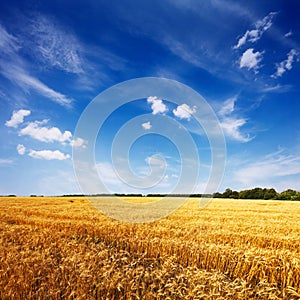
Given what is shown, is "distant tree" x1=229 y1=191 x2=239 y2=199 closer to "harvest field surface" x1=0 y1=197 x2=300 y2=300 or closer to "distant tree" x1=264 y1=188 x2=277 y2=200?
"distant tree" x1=264 y1=188 x2=277 y2=200

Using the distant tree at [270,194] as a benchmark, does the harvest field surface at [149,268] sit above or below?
below

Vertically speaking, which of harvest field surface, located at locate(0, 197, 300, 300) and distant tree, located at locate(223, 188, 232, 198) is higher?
distant tree, located at locate(223, 188, 232, 198)

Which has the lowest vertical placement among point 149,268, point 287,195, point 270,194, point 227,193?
point 149,268

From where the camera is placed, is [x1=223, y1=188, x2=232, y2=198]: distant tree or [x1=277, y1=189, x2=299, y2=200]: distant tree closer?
[x1=277, y1=189, x2=299, y2=200]: distant tree

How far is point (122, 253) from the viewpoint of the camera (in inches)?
293

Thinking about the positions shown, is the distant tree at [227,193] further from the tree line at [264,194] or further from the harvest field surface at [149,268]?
the harvest field surface at [149,268]

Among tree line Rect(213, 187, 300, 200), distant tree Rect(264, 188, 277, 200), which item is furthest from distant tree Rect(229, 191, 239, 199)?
distant tree Rect(264, 188, 277, 200)

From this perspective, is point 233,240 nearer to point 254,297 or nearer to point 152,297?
point 254,297

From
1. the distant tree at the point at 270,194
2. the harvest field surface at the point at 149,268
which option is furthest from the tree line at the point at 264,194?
the harvest field surface at the point at 149,268

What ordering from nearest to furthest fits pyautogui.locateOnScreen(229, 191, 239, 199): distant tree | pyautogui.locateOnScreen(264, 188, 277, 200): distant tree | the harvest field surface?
the harvest field surface < pyautogui.locateOnScreen(264, 188, 277, 200): distant tree < pyautogui.locateOnScreen(229, 191, 239, 199): distant tree

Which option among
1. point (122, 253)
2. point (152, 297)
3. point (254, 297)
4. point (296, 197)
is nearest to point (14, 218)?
point (122, 253)

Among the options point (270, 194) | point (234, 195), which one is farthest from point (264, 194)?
point (234, 195)

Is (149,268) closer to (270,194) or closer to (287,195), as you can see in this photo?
(287,195)

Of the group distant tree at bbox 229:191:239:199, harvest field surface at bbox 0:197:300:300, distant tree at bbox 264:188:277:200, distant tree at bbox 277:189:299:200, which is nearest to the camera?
harvest field surface at bbox 0:197:300:300
